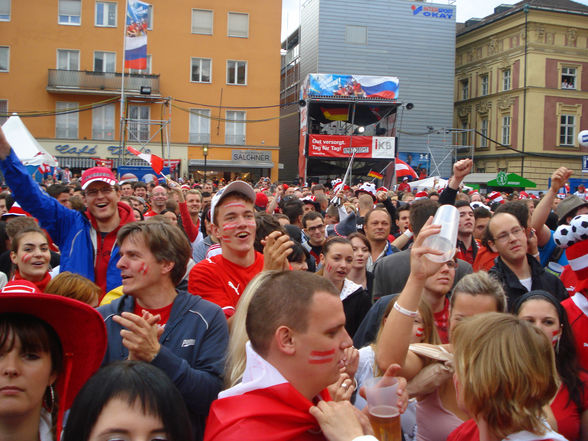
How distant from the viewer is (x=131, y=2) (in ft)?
73.2

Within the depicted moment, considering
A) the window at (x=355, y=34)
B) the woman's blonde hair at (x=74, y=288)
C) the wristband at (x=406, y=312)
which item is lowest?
the woman's blonde hair at (x=74, y=288)

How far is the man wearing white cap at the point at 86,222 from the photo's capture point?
4375mm

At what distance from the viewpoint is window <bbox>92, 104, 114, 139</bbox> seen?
35281 mm

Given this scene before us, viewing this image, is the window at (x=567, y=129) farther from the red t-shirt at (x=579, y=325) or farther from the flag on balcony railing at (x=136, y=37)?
the red t-shirt at (x=579, y=325)

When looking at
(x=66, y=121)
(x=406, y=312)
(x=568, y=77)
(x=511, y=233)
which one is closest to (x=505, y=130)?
(x=568, y=77)

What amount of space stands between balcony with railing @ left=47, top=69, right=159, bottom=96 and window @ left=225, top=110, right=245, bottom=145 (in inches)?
195

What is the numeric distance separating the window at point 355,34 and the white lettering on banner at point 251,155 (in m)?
10.7

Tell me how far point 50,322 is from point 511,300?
3461 mm

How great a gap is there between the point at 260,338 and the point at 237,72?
36601 millimetres

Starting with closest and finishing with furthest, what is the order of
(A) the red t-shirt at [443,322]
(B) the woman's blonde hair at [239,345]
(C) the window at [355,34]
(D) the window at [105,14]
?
(B) the woman's blonde hair at [239,345] → (A) the red t-shirt at [443,322] → (D) the window at [105,14] → (C) the window at [355,34]

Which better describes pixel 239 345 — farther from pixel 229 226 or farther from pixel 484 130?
pixel 484 130

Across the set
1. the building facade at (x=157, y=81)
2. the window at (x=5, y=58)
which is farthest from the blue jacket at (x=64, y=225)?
the window at (x=5, y=58)

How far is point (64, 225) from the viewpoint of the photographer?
467 cm

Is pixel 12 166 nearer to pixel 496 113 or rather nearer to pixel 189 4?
pixel 189 4
